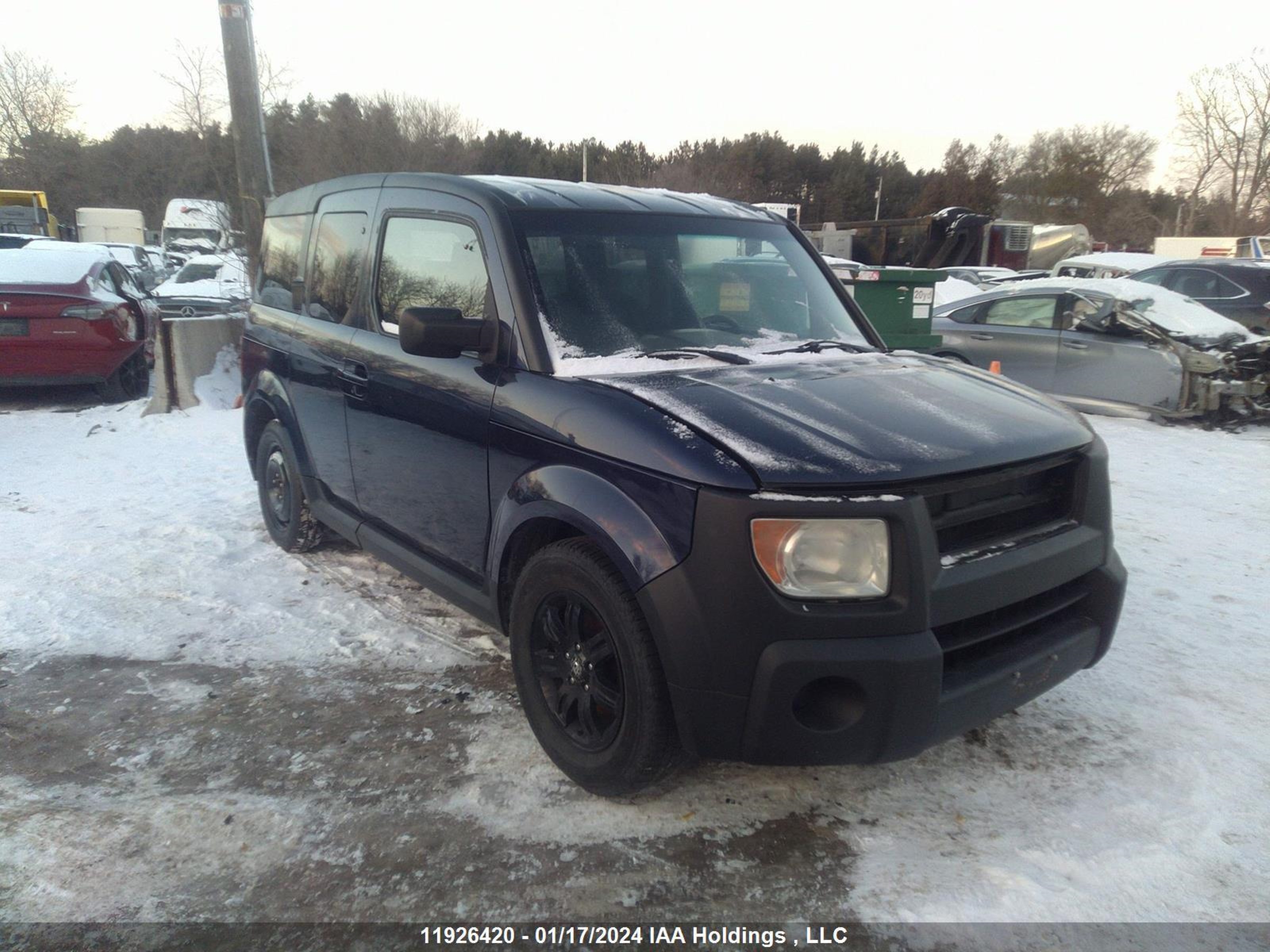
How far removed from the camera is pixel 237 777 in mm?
3043

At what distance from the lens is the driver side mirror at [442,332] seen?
2.96m

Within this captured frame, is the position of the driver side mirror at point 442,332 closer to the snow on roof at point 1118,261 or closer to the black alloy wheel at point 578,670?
the black alloy wheel at point 578,670

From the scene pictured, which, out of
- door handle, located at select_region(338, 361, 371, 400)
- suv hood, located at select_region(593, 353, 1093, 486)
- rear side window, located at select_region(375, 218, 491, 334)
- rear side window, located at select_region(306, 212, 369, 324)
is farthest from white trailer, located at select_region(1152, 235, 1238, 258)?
door handle, located at select_region(338, 361, 371, 400)

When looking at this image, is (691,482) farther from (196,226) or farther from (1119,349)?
(196,226)

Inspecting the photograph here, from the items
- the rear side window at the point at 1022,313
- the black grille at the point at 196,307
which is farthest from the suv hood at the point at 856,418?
the black grille at the point at 196,307

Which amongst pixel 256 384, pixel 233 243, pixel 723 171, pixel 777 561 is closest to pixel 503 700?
pixel 777 561

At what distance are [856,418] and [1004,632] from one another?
2.45 feet

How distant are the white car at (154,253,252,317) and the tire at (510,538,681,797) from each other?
9270 millimetres

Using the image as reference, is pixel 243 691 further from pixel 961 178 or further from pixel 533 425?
pixel 961 178

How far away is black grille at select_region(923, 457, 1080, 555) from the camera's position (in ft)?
8.02

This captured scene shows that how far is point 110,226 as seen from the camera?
35.2 m

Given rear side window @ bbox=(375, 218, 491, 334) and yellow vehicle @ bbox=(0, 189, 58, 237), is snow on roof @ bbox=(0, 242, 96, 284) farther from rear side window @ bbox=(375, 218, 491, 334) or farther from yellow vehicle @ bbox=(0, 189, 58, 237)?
yellow vehicle @ bbox=(0, 189, 58, 237)

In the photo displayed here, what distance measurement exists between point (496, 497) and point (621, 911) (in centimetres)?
138

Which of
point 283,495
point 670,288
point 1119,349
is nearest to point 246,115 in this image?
point 283,495
